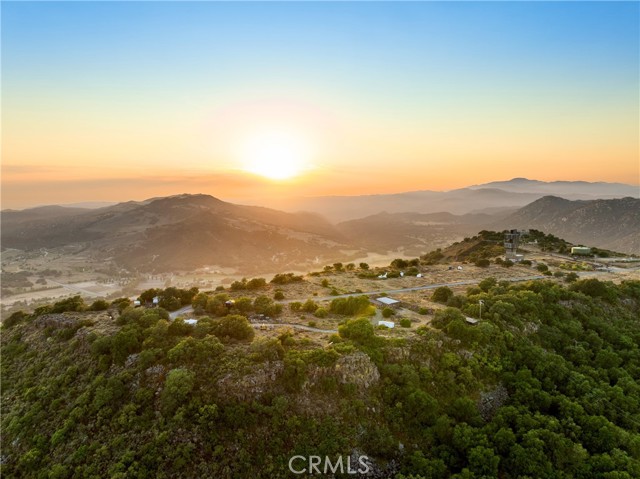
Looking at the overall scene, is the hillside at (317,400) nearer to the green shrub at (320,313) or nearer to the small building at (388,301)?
the green shrub at (320,313)

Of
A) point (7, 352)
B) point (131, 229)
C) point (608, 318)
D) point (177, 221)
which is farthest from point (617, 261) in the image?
point (131, 229)

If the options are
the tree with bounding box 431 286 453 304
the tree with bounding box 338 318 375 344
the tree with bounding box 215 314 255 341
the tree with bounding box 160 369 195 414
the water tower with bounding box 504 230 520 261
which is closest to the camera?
the tree with bounding box 160 369 195 414

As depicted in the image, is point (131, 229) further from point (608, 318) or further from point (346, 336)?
point (608, 318)

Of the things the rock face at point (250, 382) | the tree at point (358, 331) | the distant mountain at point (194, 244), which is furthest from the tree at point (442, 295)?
the distant mountain at point (194, 244)

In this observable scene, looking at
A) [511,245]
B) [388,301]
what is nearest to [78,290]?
[388,301]

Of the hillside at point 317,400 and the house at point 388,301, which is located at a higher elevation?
the house at point 388,301

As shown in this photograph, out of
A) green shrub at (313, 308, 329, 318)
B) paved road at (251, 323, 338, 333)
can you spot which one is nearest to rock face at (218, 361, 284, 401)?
paved road at (251, 323, 338, 333)

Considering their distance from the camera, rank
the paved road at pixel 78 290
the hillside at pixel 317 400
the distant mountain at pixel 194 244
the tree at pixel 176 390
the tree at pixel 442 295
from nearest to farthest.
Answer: the hillside at pixel 317 400
the tree at pixel 176 390
the tree at pixel 442 295
the paved road at pixel 78 290
the distant mountain at pixel 194 244

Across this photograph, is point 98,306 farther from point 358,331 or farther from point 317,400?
point 358,331

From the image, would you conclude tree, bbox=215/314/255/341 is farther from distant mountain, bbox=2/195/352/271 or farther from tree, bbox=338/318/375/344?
distant mountain, bbox=2/195/352/271
